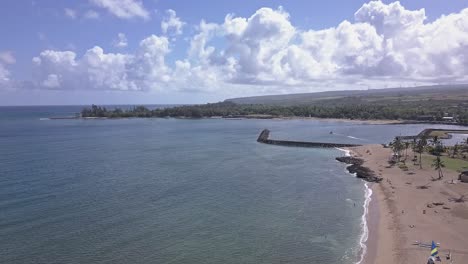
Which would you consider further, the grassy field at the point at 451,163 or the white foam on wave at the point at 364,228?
the grassy field at the point at 451,163

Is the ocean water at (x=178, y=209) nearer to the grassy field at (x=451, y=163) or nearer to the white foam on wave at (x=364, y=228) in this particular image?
the white foam on wave at (x=364, y=228)

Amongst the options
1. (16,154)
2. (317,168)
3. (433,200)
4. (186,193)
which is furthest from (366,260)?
(16,154)

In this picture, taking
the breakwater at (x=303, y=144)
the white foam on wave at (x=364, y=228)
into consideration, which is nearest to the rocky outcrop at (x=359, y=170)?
the white foam on wave at (x=364, y=228)

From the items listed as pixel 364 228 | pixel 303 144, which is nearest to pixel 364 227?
pixel 364 228

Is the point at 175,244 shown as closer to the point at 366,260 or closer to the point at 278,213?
the point at 278,213

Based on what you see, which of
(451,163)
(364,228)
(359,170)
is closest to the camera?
(364,228)

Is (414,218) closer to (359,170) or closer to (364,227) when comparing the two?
(364,227)
